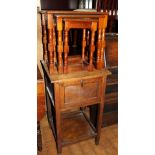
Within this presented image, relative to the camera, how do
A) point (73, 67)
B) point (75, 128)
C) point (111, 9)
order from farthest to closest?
1. point (111, 9)
2. point (75, 128)
3. point (73, 67)

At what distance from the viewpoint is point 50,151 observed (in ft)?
5.60

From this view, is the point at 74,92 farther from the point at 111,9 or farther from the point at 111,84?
the point at 111,9

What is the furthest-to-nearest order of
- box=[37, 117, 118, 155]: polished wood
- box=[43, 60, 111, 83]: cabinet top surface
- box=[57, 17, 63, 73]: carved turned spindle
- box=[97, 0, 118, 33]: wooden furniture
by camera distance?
box=[97, 0, 118, 33]: wooden furniture, box=[37, 117, 118, 155]: polished wood, box=[43, 60, 111, 83]: cabinet top surface, box=[57, 17, 63, 73]: carved turned spindle

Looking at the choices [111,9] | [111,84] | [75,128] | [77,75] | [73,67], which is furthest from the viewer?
[111,9]

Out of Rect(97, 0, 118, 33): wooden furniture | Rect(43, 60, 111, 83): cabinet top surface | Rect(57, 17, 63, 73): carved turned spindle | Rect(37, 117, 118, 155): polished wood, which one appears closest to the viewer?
Rect(57, 17, 63, 73): carved turned spindle

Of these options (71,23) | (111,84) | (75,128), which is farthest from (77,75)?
(75,128)

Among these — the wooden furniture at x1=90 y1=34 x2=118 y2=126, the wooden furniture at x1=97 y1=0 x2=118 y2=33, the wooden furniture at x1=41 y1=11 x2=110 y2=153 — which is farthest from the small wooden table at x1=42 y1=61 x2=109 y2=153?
the wooden furniture at x1=97 y1=0 x2=118 y2=33

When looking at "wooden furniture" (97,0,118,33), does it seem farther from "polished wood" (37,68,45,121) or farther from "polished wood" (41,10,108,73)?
"polished wood" (37,68,45,121)

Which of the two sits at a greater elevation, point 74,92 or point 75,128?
point 74,92

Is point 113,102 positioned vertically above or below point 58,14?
below
